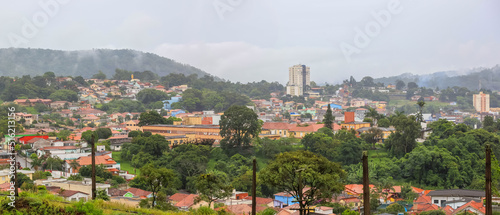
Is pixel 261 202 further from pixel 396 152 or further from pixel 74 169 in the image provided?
pixel 396 152

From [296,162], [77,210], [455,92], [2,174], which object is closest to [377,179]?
[296,162]

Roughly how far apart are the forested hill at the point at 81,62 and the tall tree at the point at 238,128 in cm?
8659

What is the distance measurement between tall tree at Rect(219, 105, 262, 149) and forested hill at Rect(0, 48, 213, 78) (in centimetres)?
8659

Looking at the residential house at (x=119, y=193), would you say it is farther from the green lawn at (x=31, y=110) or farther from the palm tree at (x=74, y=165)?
the green lawn at (x=31, y=110)

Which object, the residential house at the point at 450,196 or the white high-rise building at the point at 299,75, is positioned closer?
the residential house at the point at 450,196

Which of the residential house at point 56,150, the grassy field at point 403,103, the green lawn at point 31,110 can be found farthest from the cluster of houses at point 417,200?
the grassy field at point 403,103

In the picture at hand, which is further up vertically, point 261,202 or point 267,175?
point 267,175

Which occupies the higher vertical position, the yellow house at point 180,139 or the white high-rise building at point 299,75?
the white high-rise building at point 299,75

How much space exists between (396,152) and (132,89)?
36.2m

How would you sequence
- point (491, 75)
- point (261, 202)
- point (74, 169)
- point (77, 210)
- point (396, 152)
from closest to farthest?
point (77, 210) → point (261, 202) → point (74, 169) → point (396, 152) → point (491, 75)

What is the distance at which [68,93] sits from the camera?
1649 inches

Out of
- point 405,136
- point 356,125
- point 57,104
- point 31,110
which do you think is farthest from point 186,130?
point 57,104

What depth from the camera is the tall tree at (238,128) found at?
22281 millimetres

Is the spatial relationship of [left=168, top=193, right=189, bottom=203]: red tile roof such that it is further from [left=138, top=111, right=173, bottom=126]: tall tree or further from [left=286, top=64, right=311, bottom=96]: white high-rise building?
[left=286, top=64, right=311, bottom=96]: white high-rise building
